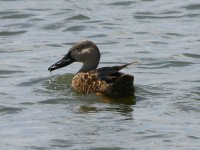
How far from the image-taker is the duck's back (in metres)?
12.8

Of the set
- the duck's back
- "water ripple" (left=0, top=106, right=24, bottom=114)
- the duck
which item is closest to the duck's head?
the duck

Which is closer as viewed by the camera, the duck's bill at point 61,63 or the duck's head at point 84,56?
the duck's head at point 84,56

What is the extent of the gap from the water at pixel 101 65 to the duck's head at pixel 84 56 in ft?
0.94

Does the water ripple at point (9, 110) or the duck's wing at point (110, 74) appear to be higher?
the duck's wing at point (110, 74)

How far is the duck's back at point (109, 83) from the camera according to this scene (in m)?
12.8

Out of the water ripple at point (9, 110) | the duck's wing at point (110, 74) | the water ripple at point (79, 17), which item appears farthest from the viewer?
the water ripple at point (79, 17)

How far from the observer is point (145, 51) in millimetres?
16734

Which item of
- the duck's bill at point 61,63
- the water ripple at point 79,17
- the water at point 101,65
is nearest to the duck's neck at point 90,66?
the duck's bill at point 61,63

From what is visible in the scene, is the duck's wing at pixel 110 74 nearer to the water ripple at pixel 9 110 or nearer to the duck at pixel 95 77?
the duck at pixel 95 77

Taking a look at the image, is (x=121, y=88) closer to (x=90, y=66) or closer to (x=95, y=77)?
(x=95, y=77)

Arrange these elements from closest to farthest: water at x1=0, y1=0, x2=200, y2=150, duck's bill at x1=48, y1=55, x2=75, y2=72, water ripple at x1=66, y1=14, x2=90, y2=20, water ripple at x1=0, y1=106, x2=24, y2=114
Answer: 1. water at x1=0, y1=0, x2=200, y2=150
2. water ripple at x1=0, y1=106, x2=24, y2=114
3. duck's bill at x1=48, y1=55, x2=75, y2=72
4. water ripple at x1=66, y1=14, x2=90, y2=20

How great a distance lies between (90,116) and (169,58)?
4.45 metres

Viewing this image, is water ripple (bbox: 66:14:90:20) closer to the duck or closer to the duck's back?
the duck

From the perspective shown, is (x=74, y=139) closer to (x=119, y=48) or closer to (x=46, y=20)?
(x=119, y=48)
